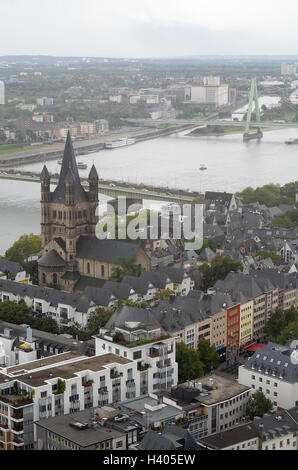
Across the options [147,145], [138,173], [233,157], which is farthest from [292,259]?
[147,145]

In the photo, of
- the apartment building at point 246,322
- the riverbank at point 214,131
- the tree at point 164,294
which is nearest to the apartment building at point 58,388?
the tree at point 164,294

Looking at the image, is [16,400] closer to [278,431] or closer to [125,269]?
[278,431]

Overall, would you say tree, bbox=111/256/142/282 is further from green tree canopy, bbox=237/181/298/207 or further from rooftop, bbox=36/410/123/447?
green tree canopy, bbox=237/181/298/207

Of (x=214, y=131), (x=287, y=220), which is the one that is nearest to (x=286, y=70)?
(x=214, y=131)

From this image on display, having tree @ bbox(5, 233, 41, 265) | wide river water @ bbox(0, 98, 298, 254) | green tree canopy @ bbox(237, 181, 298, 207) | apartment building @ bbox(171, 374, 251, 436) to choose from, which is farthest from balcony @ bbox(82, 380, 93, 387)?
green tree canopy @ bbox(237, 181, 298, 207)

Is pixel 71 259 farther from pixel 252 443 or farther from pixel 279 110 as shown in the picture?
pixel 279 110
